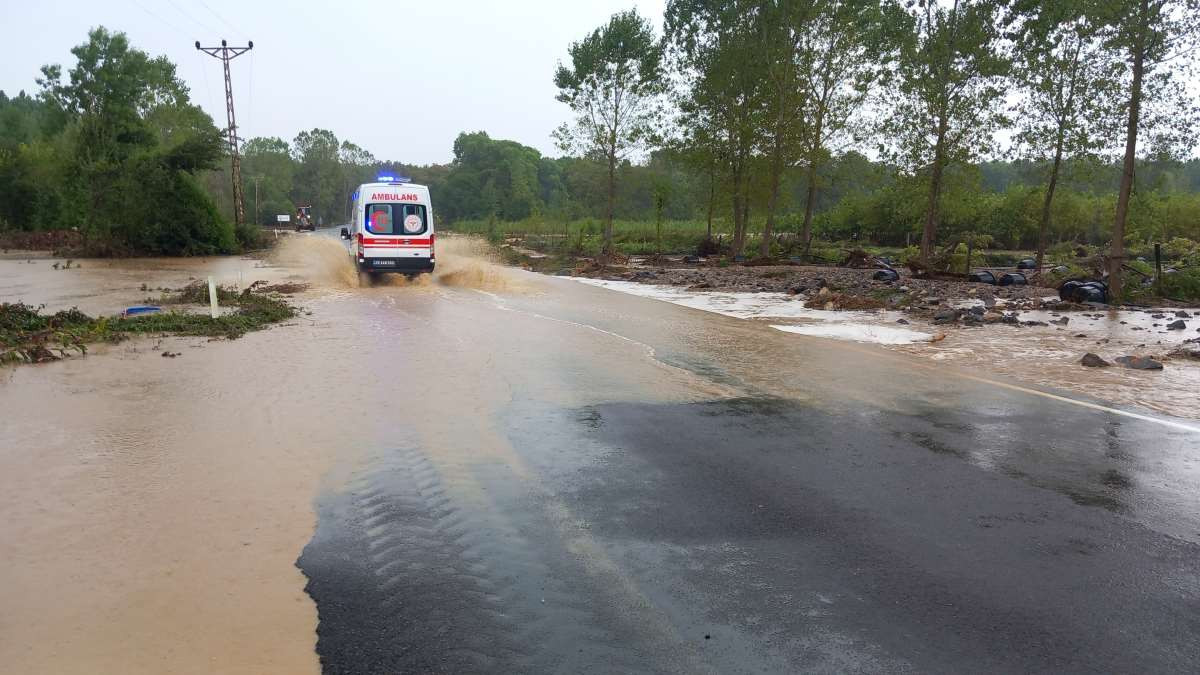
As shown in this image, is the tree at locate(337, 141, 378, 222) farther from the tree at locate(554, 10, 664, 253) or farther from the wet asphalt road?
the wet asphalt road

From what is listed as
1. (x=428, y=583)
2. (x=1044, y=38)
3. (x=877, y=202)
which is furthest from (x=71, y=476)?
(x=877, y=202)

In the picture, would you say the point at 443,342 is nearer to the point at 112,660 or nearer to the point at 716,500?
the point at 716,500

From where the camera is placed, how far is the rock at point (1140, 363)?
10.6 m

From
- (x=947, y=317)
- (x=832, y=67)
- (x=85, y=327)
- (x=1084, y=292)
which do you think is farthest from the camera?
(x=832, y=67)

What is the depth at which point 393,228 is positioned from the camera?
2116cm

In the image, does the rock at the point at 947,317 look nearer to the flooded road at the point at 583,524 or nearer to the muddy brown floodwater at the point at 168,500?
the flooded road at the point at 583,524

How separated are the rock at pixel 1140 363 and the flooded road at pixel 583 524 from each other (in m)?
2.73

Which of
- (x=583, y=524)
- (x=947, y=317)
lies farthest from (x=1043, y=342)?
(x=583, y=524)

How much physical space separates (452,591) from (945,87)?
29.3 meters

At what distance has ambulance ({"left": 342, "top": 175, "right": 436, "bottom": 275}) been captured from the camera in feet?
68.7

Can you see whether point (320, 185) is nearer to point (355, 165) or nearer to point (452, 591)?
point (355, 165)

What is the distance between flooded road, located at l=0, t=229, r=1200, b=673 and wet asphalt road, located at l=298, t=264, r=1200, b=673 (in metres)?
0.02

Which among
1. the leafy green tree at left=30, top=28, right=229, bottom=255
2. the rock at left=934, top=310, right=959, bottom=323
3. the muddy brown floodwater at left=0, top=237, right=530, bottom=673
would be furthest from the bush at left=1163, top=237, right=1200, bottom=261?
the leafy green tree at left=30, top=28, right=229, bottom=255

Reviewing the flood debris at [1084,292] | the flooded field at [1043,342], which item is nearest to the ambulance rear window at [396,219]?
the flooded field at [1043,342]
